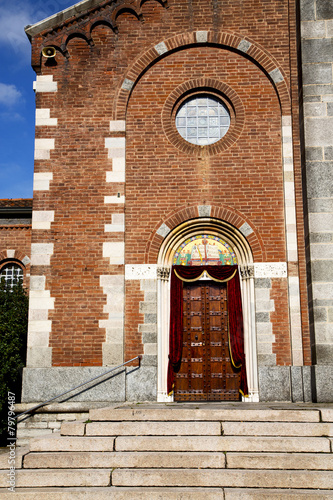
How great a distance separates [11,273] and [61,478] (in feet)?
37.3

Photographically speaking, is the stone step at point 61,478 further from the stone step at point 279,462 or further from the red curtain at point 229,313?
the red curtain at point 229,313

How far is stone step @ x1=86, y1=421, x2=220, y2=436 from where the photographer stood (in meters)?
9.00

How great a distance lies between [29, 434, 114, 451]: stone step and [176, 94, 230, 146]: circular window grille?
7728 millimetres

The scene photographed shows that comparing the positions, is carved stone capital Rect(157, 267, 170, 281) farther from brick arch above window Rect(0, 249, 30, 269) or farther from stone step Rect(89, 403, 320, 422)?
brick arch above window Rect(0, 249, 30, 269)

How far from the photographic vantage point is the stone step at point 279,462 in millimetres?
8164

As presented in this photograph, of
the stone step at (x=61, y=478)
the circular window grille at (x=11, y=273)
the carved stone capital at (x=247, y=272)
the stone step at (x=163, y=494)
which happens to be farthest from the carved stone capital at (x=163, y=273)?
the circular window grille at (x=11, y=273)

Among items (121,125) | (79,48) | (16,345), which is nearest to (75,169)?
(121,125)

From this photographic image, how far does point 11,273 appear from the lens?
18641 mm

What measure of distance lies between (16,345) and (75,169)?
458 centimetres

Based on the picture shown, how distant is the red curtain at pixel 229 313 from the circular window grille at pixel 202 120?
3.18 meters

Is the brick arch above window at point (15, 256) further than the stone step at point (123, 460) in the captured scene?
Yes

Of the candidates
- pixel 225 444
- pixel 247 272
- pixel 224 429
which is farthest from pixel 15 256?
pixel 225 444

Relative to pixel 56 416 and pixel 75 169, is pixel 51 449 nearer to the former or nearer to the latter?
pixel 56 416

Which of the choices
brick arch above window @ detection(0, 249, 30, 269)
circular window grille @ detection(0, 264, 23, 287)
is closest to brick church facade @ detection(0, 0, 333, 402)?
brick arch above window @ detection(0, 249, 30, 269)
